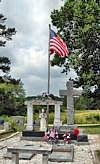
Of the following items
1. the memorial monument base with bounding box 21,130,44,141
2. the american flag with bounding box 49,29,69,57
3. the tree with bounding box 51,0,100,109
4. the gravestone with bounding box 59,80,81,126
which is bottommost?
the memorial monument base with bounding box 21,130,44,141

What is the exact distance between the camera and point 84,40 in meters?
35.5

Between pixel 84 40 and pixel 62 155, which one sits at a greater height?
pixel 84 40

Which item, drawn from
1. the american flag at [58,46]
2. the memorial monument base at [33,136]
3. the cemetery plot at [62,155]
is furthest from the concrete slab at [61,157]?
the memorial monument base at [33,136]

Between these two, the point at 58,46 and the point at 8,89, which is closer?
the point at 58,46

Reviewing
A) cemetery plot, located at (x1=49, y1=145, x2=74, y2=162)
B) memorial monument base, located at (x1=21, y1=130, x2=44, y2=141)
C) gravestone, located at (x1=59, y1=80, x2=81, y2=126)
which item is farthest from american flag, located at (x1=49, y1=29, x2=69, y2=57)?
gravestone, located at (x1=59, y1=80, x2=81, y2=126)

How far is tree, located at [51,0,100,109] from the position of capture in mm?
34781

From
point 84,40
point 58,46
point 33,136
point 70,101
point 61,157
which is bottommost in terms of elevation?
point 61,157

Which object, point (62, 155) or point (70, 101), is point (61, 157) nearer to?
point (62, 155)

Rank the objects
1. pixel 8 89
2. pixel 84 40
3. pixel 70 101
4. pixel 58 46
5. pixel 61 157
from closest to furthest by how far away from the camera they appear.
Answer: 1. pixel 61 157
2. pixel 58 46
3. pixel 70 101
4. pixel 84 40
5. pixel 8 89

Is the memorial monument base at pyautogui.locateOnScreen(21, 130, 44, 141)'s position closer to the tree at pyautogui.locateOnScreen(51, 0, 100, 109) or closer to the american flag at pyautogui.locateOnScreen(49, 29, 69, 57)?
the american flag at pyautogui.locateOnScreen(49, 29, 69, 57)

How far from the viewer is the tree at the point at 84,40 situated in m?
34.8

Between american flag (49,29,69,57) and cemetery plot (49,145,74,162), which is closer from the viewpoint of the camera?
cemetery plot (49,145,74,162)

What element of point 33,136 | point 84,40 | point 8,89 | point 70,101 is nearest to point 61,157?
point 33,136

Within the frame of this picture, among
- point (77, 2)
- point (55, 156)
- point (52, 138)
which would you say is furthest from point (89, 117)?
point (55, 156)
